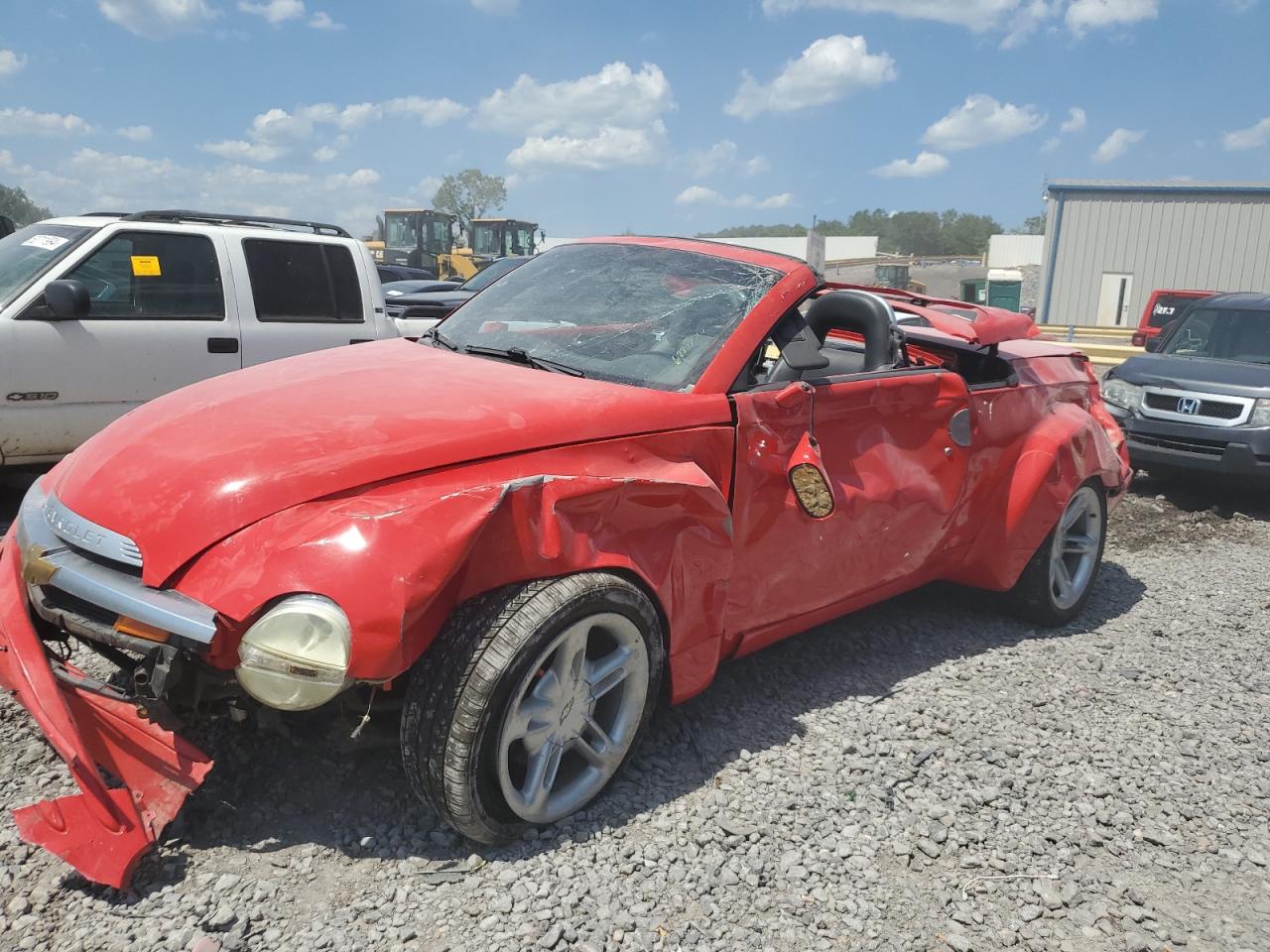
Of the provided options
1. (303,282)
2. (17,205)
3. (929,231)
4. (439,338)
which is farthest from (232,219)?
(929,231)

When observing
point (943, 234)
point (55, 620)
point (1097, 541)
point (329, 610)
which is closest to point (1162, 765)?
point (1097, 541)

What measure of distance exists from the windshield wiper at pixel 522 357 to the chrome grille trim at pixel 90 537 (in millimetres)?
1368

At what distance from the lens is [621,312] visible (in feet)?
11.6

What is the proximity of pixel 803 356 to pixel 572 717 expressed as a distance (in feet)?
4.64

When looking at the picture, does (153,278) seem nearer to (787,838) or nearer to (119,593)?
(119,593)

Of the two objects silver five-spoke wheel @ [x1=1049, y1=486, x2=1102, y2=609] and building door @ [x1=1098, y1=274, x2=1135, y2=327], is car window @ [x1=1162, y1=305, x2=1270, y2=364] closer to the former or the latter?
silver five-spoke wheel @ [x1=1049, y1=486, x2=1102, y2=609]

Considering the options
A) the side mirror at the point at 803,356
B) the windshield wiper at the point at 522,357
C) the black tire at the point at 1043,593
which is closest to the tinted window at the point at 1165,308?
the black tire at the point at 1043,593

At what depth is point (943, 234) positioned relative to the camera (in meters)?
95.2

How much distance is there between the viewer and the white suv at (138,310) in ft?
19.3

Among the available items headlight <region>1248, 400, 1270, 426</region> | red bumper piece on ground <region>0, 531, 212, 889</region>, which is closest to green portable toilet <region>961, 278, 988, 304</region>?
headlight <region>1248, 400, 1270, 426</region>

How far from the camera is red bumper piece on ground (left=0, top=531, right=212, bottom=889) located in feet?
7.81

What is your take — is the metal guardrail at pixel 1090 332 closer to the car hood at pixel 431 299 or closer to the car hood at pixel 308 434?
the car hood at pixel 431 299

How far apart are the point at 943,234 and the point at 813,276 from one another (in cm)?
9867

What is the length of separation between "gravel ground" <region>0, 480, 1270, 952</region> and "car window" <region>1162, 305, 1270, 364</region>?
17.7 feet
